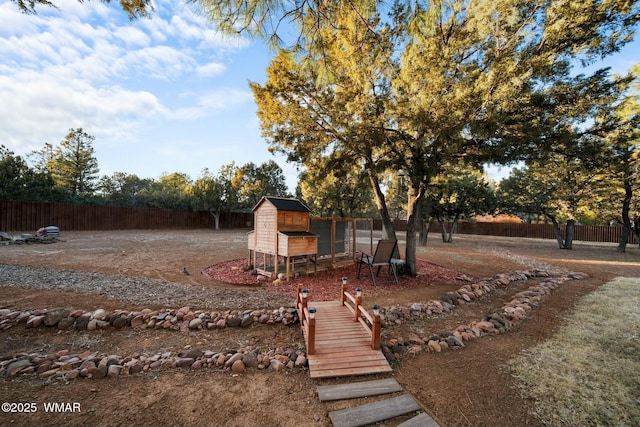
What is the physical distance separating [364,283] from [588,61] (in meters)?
6.35

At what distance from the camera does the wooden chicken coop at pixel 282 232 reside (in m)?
7.18

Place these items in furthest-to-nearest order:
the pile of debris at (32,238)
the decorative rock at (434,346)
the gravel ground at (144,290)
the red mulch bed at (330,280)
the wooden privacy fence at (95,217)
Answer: the wooden privacy fence at (95,217) < the pile of debris at (32,238) < the red mulch bed at (330,280) < the gravel ground at (144,290) < the decorative rock at (434,346)

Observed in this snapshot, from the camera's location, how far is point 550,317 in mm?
4746

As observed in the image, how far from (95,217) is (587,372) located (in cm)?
2818

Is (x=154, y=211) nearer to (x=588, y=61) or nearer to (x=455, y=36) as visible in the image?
(x=455, y=36)

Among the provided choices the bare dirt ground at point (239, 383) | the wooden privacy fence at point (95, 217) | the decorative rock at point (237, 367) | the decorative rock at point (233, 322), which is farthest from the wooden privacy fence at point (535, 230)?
the wooden privacy fence at point (95, 217)

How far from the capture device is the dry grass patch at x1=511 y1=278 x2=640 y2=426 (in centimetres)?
241

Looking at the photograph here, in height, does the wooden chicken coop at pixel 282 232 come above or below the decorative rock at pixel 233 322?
above

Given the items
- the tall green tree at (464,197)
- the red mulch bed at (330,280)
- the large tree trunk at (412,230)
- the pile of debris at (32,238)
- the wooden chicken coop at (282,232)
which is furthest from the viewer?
the tall green tree at (464,197)

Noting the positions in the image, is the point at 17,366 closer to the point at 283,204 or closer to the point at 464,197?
the point at 283,204

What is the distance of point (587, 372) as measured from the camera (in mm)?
3029

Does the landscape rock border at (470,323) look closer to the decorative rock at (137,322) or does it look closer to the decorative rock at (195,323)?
the decorative rock at (195,323)

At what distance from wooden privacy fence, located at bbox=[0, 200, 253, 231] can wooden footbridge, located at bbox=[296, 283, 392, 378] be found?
23868mm

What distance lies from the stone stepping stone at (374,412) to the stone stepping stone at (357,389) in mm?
143
